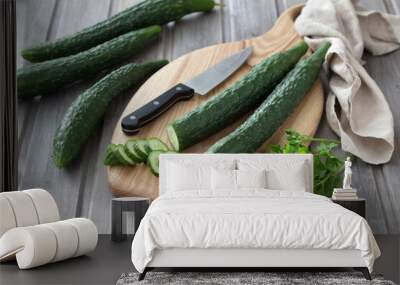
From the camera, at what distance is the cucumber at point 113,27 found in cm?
563

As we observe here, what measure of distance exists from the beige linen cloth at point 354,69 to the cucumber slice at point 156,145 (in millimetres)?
1233

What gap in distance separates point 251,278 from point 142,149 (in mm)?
1702

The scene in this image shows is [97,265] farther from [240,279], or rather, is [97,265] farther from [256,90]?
[256,90]

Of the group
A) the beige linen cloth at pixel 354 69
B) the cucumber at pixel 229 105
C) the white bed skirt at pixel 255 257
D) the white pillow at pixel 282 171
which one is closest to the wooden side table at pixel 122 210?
the cucumber at pixel 229 105

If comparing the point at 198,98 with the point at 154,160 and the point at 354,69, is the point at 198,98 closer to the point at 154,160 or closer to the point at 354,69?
the point at 154,160

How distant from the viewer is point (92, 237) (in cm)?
451

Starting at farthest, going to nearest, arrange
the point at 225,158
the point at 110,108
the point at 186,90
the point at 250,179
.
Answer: the point at 110,108
the point at 186,90
the point at 225,158
the point at 250,179

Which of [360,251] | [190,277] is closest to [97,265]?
[190,277]

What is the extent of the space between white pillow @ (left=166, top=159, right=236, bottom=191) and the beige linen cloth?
92cm

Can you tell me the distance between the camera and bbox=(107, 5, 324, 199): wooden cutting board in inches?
208

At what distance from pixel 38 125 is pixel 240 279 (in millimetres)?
2501

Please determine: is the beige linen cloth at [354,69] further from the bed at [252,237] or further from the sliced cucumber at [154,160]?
the bed at [252,237]

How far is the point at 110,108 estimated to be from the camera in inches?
221

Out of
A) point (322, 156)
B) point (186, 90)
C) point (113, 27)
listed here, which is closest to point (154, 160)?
point (186, 90)
